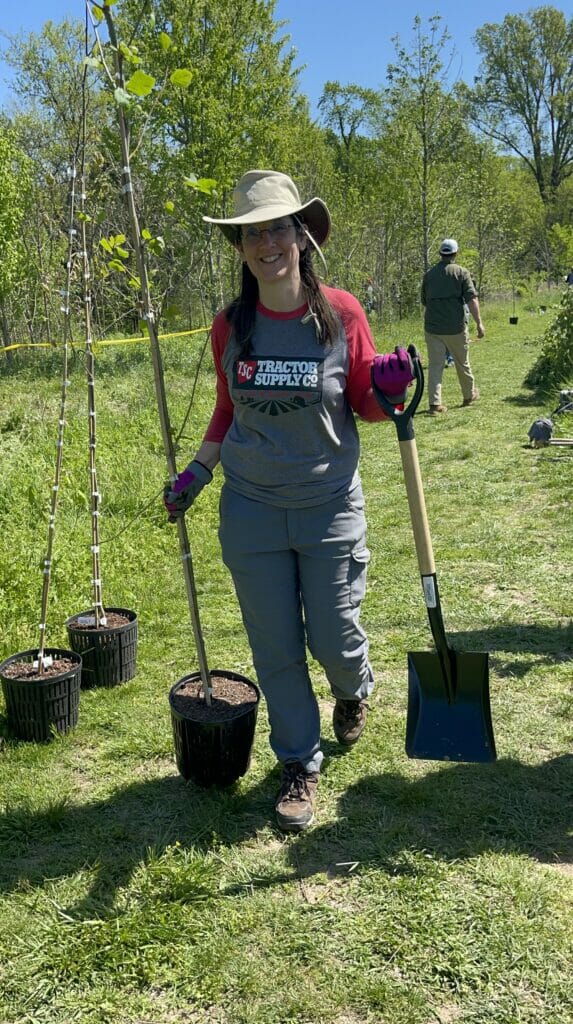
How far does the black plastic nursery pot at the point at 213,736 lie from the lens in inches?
113

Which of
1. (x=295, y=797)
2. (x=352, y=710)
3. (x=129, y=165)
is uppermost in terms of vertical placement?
(x=129, y=165)

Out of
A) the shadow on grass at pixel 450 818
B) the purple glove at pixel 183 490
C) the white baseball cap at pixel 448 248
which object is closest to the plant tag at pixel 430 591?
the shadow on grass at pixel 450 818

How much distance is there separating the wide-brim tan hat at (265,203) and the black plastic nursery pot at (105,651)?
2024 mm

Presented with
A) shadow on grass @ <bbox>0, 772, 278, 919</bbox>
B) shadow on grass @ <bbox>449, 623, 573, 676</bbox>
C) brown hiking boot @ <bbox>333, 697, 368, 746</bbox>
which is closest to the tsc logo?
brown hiking boot @ <bbox>333, 697, 368, 746</bbox>

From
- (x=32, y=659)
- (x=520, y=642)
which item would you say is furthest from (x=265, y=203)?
(x=520, y=642)

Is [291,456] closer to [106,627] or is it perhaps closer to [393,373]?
[393,373]

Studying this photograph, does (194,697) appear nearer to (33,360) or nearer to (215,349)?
(215,349)

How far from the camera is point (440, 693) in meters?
2.82

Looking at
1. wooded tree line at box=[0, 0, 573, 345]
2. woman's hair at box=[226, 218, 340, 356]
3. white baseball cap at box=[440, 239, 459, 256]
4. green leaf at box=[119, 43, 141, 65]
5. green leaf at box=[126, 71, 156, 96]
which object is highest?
wooded tree line at box=[0, 0, 573, 345]

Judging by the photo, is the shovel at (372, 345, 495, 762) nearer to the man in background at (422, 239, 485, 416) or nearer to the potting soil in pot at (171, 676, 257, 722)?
the potting soil in pot at (171, 676, 257, 722)

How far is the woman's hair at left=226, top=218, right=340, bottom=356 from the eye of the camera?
260cm

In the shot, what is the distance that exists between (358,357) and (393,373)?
179 mm

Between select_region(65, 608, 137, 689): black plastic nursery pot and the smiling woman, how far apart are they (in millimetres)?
1299

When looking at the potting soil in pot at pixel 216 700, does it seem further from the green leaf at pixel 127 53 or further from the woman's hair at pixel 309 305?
the green leaf at pixel 127 53
